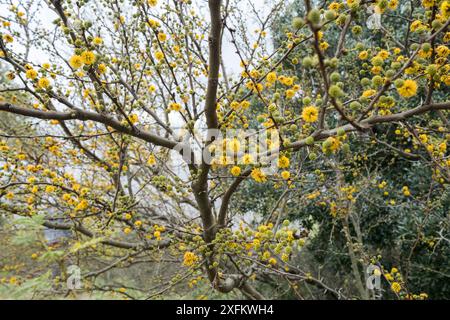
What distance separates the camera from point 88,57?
1786mm

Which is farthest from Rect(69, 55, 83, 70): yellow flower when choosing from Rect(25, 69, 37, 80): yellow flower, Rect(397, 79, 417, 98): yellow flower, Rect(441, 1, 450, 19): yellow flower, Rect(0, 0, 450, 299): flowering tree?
Rect(441, 1, 450, 19): yellow flower

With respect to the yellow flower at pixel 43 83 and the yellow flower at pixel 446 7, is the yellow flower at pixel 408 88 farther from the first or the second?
the yellow flower at pixel 43 83

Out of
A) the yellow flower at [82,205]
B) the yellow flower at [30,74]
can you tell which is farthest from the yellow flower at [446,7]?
the yellow flower at [82,205]

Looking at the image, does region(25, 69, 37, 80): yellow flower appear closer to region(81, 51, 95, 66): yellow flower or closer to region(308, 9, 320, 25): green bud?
region(81, 51, 95, 66): yellow flower

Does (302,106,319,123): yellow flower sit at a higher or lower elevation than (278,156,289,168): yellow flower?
higher

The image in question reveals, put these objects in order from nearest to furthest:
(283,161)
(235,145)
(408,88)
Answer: (408,88) → (283,161) → (235,145)

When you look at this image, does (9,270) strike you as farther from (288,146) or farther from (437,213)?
(437,213)

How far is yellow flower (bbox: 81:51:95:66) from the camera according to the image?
1.77 metres

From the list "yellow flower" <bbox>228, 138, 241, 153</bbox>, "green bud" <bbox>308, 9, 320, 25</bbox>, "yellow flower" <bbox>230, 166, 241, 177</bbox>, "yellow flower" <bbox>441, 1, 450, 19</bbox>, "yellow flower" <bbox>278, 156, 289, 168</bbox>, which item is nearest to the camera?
"green bud" <bbox>308, 9, 320, 25</bbox>

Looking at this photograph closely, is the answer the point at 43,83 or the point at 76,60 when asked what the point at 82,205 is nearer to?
the point at 43,83

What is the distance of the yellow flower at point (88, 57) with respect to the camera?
69.8 inches

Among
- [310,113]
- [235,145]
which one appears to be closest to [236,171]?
[235,145]
